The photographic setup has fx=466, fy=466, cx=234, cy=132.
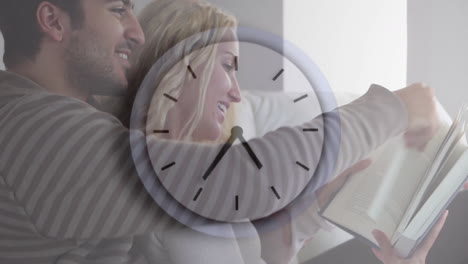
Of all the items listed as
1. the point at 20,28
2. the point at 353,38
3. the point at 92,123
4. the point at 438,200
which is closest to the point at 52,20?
the point at 20,28

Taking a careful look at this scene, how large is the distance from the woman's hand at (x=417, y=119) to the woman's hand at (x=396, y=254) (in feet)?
0.53

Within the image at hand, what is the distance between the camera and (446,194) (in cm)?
81

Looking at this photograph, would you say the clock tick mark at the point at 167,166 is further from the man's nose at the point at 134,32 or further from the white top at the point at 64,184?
the man's nose at the point at 134,32

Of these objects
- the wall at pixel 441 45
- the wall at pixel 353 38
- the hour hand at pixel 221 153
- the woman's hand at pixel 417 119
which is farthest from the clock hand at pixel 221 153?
the wall at pixel 441 45

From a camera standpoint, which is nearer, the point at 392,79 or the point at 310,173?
the point at 310,173

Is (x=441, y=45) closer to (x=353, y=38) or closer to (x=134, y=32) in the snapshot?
(x=353, y=38)

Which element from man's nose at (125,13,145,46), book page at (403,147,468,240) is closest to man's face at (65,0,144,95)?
man's nose at (125,13,145,46)

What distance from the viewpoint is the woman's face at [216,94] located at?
70 centimetres

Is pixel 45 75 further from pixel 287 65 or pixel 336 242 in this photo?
pixel 336 242

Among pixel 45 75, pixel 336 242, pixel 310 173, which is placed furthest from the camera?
pixel 336 242

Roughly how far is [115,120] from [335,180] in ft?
1.33

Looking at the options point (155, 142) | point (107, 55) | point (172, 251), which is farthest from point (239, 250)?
point (107, 55)

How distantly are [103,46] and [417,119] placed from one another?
561 millimetres

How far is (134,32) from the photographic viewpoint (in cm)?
67
